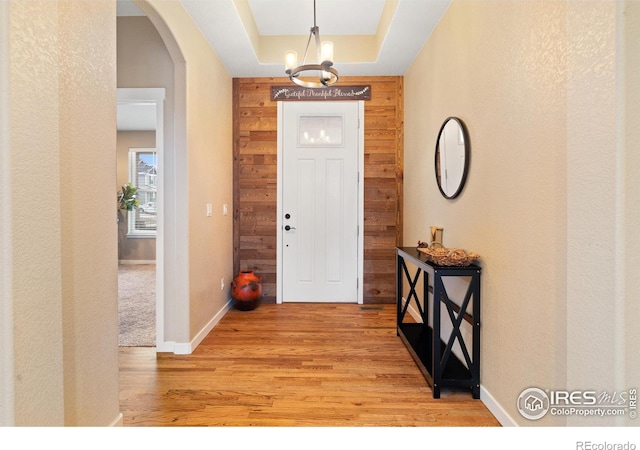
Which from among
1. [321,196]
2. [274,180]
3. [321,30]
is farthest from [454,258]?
[321,30]

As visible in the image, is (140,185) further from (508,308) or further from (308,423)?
(508,308)

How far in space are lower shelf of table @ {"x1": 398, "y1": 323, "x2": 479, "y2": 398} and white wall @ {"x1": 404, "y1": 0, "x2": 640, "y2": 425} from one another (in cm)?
11

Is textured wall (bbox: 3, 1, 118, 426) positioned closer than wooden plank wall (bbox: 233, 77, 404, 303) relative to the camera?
Yes

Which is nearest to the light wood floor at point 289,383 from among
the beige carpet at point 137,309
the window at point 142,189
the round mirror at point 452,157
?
the beige carpet at point 137,309

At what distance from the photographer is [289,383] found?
2.16 meters

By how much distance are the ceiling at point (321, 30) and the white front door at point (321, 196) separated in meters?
0.53

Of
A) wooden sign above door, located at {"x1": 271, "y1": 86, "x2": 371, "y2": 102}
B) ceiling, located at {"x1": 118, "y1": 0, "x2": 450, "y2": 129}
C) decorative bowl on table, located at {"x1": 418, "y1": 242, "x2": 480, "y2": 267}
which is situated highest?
ceiling, located at {"x1": 118, "y1": 0, "x2": 450, "y2": 129}

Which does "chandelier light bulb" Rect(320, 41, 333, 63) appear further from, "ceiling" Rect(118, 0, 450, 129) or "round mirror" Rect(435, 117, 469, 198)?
"round mirror" Rect(435, 117, 469, 198)

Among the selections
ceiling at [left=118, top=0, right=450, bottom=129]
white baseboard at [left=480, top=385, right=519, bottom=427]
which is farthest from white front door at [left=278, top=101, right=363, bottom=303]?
white baseboard at [left=480, top=385, right=519, bottom=427]

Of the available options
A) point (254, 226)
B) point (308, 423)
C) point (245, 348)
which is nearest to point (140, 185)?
point (254, 226)

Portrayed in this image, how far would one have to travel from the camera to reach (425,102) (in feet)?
10.1

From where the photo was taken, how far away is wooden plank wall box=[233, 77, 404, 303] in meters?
3.88

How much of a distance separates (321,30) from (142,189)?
210 inches

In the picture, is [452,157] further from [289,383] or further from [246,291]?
[246,291]
